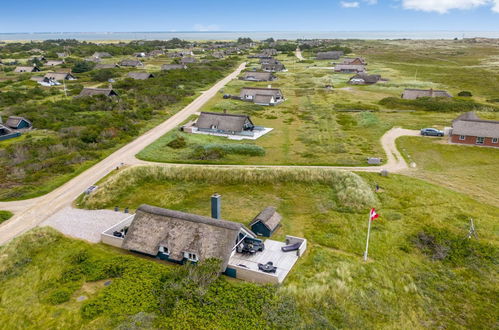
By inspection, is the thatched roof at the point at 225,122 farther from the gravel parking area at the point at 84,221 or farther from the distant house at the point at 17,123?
the distant house at the point at 17,123

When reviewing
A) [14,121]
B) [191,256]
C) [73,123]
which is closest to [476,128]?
[191,256]

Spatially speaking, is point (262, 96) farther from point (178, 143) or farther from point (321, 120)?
point (178, 143)

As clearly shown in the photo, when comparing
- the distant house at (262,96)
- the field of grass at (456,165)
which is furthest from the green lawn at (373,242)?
the distant house at (262,96)

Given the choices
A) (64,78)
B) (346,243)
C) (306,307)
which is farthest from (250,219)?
(64,78)

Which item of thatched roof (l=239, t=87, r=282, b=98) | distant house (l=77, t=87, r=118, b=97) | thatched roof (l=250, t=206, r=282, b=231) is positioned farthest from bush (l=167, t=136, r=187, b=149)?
distant house (l=77, t=87, r=118, b=97)

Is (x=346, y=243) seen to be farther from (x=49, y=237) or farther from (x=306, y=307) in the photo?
(x=49, y=237)

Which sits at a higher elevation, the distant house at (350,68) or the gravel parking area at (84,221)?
the distant house at (350,68)
